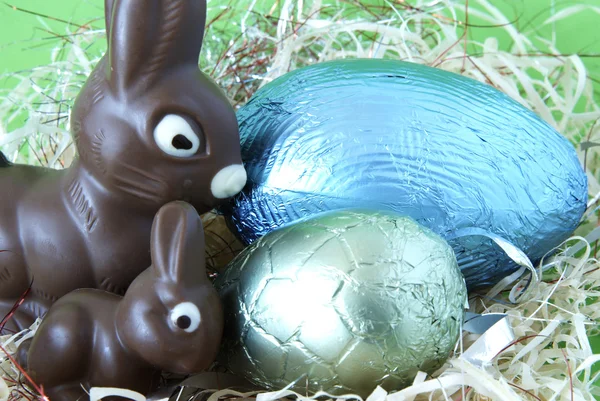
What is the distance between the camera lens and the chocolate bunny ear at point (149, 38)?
26.1 inches

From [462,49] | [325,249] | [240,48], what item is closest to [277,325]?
[325,249]

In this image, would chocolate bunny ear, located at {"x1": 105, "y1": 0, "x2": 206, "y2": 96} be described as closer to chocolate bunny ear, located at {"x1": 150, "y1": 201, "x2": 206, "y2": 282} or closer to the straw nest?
chocolate bunny ear, located at {"x1": 150, "y1": 201, "x2": 206, "y2": 282}

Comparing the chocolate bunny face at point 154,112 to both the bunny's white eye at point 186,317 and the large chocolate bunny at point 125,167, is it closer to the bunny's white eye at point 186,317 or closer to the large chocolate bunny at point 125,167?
the large chocolate bunny at point 125,167

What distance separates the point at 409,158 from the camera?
75 cm

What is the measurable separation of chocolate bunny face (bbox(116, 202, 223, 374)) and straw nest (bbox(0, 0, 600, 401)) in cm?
9

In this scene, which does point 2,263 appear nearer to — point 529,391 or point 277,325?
point 277,325

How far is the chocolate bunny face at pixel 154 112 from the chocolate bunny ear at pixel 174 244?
0.27 ft

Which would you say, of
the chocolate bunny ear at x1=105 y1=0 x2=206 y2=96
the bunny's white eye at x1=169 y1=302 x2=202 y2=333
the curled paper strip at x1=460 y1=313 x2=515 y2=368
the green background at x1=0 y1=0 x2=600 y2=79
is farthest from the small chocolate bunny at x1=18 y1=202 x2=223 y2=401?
the green background at x1=0 y1=0 x2=600 y2=79

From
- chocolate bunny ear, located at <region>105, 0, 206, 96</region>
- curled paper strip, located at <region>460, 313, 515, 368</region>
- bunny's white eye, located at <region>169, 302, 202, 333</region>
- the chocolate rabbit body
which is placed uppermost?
chocolate bunny ear, located at <region>105, 0, 206, 96</region>

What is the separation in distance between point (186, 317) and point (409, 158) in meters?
0.30

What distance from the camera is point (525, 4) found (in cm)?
158

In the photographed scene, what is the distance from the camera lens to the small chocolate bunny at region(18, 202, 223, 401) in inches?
24.6

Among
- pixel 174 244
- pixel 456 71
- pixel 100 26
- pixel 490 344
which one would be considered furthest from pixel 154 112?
pixel 100 26

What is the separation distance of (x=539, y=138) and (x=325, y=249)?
1.13ft
